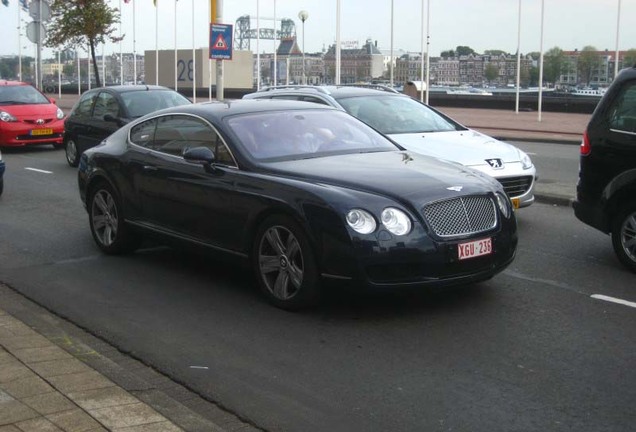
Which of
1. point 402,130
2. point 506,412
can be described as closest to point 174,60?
point 402,130

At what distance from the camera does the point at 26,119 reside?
66.3ft

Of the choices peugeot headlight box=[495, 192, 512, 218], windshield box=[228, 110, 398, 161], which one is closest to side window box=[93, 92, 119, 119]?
windshield box=[228, 110, 398, 161]

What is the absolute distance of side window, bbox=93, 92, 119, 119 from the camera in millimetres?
16453

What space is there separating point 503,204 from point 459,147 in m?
3.47

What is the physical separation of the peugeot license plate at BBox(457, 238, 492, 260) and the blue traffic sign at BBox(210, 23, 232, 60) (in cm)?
1685

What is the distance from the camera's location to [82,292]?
7367 mm

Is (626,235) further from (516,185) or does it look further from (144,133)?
(144,133)

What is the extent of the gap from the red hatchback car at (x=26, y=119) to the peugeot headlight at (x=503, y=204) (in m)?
15.6

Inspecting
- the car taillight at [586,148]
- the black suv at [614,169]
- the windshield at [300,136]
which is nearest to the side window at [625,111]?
the black suv at [614,169]

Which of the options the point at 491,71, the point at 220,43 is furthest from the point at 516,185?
the point at 491,71

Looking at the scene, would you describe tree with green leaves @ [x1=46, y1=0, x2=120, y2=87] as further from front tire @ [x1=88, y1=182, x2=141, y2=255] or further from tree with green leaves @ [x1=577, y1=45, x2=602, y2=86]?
front tire @ [x1=88, y1=182, x2=141, y2=255]

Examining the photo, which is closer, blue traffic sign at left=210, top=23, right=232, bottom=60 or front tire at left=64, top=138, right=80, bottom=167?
front tire at left=64, top=138, right=80, bottom=167

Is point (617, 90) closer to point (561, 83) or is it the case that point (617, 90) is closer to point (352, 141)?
point (352, 141)

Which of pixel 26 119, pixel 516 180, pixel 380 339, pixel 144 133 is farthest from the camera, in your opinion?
pixel 26 119
